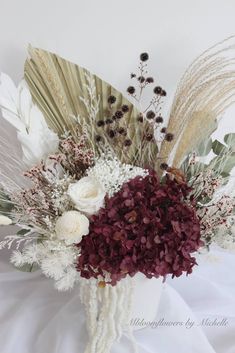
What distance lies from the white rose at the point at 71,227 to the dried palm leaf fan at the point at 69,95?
24cm

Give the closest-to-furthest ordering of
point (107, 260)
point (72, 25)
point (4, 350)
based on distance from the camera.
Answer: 1. point (107, 260)
2. point (4, 350)
3. point (72, 25)

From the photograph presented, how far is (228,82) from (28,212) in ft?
1.84

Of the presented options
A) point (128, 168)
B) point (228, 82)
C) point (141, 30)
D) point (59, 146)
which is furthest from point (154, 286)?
point (141, 30)

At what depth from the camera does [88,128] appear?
3.49 feet

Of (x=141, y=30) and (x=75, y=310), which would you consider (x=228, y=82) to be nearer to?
(x=141, y=30)

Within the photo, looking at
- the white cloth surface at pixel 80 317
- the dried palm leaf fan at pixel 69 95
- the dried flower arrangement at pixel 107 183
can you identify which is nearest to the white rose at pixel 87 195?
the dried flower arrangement at pixel 107 183

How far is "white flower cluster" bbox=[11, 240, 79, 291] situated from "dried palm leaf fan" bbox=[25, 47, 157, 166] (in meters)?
0.28

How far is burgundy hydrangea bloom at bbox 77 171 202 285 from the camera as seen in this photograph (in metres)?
0.89

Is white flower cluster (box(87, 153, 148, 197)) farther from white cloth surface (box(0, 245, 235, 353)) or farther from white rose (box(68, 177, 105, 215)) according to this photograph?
white cloth surface (box(0, 245, 235, 353))

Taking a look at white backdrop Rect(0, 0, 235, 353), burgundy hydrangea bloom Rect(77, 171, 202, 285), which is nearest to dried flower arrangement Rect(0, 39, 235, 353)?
burgundy hydrangea bloom Rect(77, 171, 202, 285)

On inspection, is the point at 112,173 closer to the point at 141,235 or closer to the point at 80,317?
the point at 141,235

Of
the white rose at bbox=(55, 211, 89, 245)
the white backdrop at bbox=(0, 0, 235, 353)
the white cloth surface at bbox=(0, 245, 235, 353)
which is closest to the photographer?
the white rose at bbox=(55, 211, 89, 245)

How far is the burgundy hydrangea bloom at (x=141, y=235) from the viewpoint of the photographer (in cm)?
89

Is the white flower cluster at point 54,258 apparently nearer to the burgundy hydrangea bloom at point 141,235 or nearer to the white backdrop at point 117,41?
the burgundy hydrangea bloom at point 141,235
